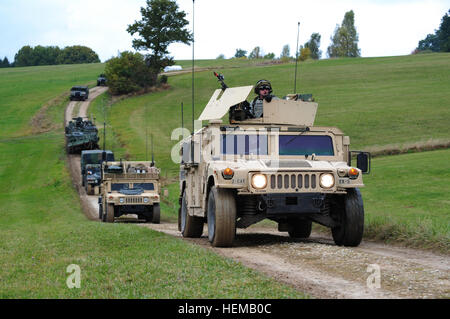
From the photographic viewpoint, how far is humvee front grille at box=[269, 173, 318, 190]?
35.3 feet

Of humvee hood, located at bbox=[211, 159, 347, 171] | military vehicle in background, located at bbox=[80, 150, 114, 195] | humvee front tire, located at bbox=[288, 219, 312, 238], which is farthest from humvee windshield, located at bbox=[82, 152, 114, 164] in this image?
humvee hood, located at bbox=[211, 159, 347, 171]

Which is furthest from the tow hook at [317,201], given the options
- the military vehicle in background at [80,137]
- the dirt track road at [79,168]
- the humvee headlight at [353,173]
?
the military vehicle in background at [80,137]

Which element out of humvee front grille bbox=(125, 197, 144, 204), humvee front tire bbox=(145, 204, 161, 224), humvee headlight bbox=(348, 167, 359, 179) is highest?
humvee headlight bbox=(348, 167, 359, 179)

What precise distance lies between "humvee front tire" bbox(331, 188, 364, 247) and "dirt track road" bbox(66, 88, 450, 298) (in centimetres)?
23

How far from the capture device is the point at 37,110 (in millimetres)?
71500

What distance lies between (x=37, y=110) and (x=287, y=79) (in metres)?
26.9

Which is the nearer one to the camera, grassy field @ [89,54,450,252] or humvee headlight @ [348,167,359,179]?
humvee headlight @ [348,167,359,179]

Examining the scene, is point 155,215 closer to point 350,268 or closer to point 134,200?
point 134,200

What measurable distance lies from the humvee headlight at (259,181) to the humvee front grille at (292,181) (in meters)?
0.10

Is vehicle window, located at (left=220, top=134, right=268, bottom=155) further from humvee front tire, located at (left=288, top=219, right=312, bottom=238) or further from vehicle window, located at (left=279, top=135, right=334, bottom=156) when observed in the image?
humvee front tire, located at (left=288, top=219, right=312, bottom=238)

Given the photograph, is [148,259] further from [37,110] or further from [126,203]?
[37,110]

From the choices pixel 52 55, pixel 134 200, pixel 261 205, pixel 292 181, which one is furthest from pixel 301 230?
pixel 52 55

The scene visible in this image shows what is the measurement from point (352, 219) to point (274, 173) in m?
1.59
